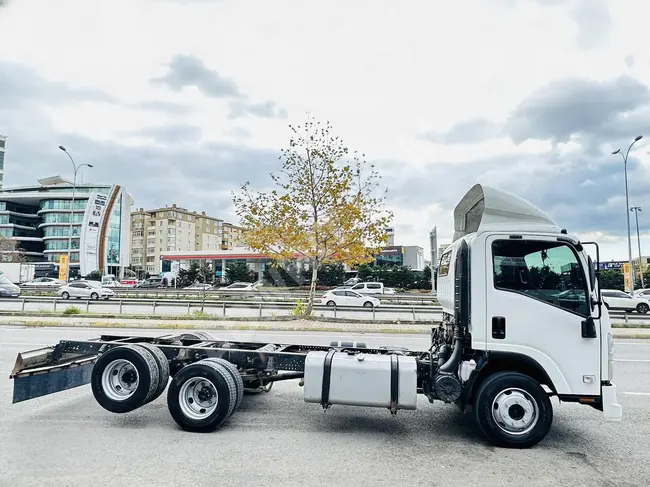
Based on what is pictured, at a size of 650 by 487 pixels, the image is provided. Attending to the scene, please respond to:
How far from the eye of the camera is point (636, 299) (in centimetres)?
2597

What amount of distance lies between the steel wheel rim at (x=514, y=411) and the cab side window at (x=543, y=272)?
1.09 meters

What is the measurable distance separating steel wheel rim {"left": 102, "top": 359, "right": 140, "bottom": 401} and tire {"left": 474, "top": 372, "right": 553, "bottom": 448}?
4.20 meters

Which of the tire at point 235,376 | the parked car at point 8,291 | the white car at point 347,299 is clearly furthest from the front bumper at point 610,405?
the parked car at point 8,291

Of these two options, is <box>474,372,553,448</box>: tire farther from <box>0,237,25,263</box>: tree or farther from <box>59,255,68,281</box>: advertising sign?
<box>0,237,25,263</box>: tree

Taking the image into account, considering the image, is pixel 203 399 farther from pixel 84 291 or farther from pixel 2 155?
pixel 2 155

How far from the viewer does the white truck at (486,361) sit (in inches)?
190

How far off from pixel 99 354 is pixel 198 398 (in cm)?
177

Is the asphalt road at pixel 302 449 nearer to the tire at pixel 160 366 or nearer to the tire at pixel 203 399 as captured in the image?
the tire at pixel 203 399

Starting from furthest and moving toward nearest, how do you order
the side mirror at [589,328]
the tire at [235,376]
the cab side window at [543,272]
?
the tire at [235,376], the cab side window at [543,272], the side mirror at [589,328]

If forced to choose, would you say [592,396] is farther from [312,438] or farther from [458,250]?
[312,438]

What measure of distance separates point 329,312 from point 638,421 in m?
19.8

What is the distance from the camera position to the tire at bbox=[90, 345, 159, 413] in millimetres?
5414

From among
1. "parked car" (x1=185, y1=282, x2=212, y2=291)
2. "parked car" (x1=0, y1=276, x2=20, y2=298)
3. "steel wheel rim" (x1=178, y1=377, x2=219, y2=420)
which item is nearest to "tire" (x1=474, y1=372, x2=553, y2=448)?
"steel wheel rim" (x1=178, y1=377, x2=219, y2=420)

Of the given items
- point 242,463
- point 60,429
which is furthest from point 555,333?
point 60,429
